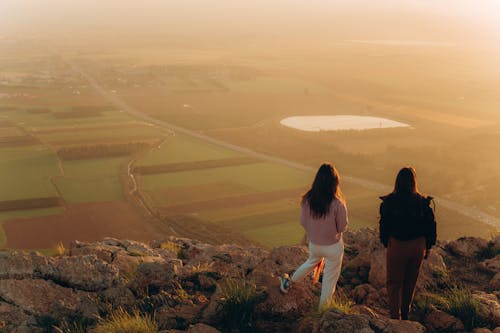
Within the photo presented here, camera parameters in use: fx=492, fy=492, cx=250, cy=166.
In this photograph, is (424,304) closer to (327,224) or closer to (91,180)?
(327,224)

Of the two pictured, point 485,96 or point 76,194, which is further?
point 485,96

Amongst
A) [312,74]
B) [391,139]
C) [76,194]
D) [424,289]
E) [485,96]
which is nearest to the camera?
[424,289]

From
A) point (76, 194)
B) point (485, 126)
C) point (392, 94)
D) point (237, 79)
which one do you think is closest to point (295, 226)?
point (76, 194)

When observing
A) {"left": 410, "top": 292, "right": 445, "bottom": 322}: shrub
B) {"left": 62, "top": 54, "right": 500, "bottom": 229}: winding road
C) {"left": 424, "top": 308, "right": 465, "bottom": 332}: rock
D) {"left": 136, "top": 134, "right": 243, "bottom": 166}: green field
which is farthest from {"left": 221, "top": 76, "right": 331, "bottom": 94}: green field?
{"left": 424, "top": 308, "right": 465, "bottom": 332}: rock

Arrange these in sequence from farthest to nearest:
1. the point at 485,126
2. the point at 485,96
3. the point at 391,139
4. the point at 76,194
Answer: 1. the point at 485,96
2. the point at 485,126
3. the point at 391,139
4. the point at 76,194

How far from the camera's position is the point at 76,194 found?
5603cm

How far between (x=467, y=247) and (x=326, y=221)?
272 inches

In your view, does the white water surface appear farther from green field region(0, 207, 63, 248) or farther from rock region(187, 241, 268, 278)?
rock region(187, 241, 268, 278)

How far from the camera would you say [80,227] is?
46.7 meters

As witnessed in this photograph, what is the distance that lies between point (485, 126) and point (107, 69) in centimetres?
12925

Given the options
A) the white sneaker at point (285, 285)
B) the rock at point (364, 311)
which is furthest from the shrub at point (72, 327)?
the rock at point (364, 311)

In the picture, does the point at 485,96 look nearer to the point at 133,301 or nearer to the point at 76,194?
the point at 76,194

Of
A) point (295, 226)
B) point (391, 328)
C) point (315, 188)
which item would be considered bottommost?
point (295, 226)

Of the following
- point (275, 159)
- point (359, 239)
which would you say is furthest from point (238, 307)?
point (275, 159)
